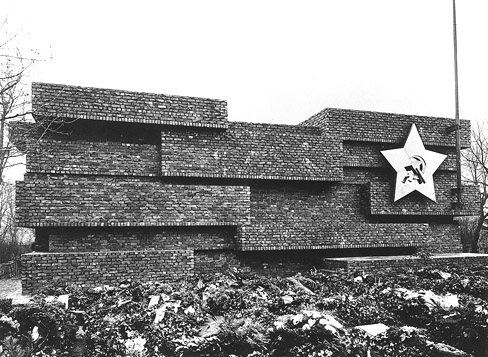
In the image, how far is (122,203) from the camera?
990 centimetres

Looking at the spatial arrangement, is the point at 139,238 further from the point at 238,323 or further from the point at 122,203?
the point at 238,323

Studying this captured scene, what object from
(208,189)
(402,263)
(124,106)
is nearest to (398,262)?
(402,263)

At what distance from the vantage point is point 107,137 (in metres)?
10.3

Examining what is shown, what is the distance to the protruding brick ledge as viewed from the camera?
10797mm

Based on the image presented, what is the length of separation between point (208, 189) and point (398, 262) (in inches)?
194

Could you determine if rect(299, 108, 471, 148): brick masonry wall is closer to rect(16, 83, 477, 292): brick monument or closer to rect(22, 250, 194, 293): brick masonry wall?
rect(16, 83, 477, 292): brick monument

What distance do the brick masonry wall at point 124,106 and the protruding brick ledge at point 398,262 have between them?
4.27 m

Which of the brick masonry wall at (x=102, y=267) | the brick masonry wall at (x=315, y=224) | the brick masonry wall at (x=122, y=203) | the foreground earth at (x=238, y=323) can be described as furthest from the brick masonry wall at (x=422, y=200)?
the brick masonry wall at (x=102, y=267)

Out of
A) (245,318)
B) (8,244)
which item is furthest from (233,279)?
(8,244)

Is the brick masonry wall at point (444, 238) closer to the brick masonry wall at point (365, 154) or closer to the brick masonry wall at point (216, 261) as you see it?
the brick masonry wall at point (365, 154)

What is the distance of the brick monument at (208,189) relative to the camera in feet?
31.2

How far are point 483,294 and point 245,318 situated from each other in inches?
185

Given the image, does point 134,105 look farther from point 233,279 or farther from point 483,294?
point 483,294

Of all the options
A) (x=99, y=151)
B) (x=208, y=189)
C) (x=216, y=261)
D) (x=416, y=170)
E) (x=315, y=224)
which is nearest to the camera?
(x=99, y=151)
